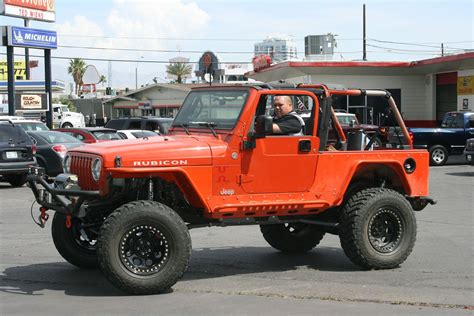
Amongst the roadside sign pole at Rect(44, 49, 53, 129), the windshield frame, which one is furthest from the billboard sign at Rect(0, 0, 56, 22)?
the windshield frame

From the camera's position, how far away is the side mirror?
24.3ft

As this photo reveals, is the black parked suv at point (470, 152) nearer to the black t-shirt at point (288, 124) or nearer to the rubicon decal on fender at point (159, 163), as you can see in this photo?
the black t-shirt at point (288, 124)

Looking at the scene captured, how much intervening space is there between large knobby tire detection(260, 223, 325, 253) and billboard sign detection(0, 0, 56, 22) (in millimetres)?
33821

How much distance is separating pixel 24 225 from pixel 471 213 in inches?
321

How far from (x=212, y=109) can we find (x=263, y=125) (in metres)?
0.84

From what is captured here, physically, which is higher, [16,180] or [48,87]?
[48,87]

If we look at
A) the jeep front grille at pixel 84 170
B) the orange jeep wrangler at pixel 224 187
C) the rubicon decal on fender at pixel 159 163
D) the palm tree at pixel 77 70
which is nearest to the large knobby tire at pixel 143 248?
the orange jeep wrangler at pixel 224 187

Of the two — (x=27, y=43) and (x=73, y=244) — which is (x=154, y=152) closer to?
(x=73, y=244)

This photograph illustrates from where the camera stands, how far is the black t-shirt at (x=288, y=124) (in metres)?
7.80

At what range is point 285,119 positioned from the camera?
794 cm

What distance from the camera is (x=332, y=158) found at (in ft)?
26.2

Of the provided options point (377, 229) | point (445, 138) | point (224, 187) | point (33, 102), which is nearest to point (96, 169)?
point (224, 187)

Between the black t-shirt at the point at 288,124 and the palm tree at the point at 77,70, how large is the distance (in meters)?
104

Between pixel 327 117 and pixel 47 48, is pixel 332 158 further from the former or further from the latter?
pixel 47 48
